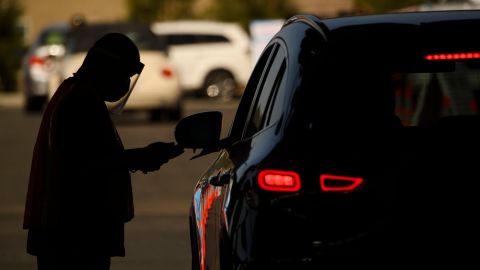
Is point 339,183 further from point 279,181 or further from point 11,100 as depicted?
point 11,100

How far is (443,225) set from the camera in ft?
14.4

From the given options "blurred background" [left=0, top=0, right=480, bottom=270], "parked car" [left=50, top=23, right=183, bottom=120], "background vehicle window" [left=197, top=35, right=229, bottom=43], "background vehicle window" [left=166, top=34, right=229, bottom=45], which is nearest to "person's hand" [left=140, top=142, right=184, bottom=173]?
"blurred background" [left=0, top=0, right=480, bottom=270]

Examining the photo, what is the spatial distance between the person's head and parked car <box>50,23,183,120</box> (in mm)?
20216

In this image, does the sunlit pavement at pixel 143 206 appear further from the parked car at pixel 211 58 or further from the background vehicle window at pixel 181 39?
the background vehicle window at pixel 181 39

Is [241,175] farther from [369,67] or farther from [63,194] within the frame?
[63,194]

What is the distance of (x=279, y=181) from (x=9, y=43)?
1643 inches

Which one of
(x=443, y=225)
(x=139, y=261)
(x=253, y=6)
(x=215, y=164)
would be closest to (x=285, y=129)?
(x=443, y=225)

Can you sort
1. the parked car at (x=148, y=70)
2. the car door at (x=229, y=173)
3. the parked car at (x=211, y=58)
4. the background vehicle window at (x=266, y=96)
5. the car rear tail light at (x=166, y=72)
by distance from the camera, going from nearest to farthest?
the car door at (x=229, y=173) < the background vehicle window at (x=266, y=96) < the parked car at (x=148, y=70) < the car rear tail light at (x=166, y=72) < the parked car at (x=211, y=58)

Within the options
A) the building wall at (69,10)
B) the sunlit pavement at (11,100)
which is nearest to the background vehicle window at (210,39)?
the sunlit pavement at (11,100)

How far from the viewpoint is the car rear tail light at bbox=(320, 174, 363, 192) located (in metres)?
4.44

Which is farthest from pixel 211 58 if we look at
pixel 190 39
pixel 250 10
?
pixel 250 10

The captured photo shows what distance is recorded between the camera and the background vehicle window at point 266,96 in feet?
17.1

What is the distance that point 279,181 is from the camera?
4543 millimetres

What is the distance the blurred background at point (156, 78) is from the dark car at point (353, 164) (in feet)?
11.6
